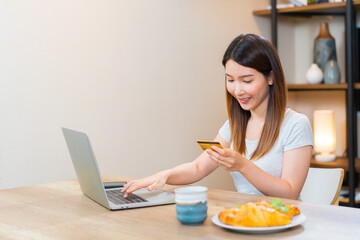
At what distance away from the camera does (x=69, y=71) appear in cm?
262

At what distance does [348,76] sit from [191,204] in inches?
91.8

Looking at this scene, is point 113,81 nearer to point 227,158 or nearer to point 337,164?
point 227,158

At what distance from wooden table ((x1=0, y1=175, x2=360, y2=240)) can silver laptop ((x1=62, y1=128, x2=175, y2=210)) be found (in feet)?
0.11

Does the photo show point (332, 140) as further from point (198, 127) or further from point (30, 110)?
point (30, 110)

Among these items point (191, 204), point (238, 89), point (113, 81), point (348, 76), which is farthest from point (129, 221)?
point (348, 76)

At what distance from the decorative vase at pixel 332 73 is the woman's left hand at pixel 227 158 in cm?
212

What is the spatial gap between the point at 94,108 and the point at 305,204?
60.2 inches

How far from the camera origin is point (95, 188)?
1575mm

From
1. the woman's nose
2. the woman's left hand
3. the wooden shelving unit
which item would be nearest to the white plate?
the woman's left hand

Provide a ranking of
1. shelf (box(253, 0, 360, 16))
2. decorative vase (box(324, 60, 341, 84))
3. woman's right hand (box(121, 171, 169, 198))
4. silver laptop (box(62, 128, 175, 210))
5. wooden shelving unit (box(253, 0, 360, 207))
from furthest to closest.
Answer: decorative vase (box(324, 60, 341, 84)), shelf (box(253, 0, 360, 16)), wooden shelving unit (box(253, 0, 360, 207)), woman's right hand (box(121, 171, 169, 198)), silver laptop (box(62, 128, 175, 210))

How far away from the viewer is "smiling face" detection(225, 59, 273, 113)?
183cm

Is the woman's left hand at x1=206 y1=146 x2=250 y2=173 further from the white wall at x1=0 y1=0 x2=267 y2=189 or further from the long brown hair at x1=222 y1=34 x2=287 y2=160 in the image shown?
the white wall at x1=0 y1=0 x2=267 y2=189

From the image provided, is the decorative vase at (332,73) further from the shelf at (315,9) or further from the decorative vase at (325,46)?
the shelf at (315,9)

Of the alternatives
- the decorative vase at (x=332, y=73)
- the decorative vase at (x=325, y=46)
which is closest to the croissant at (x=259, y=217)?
the decorative vase at (x=332, y=73)
